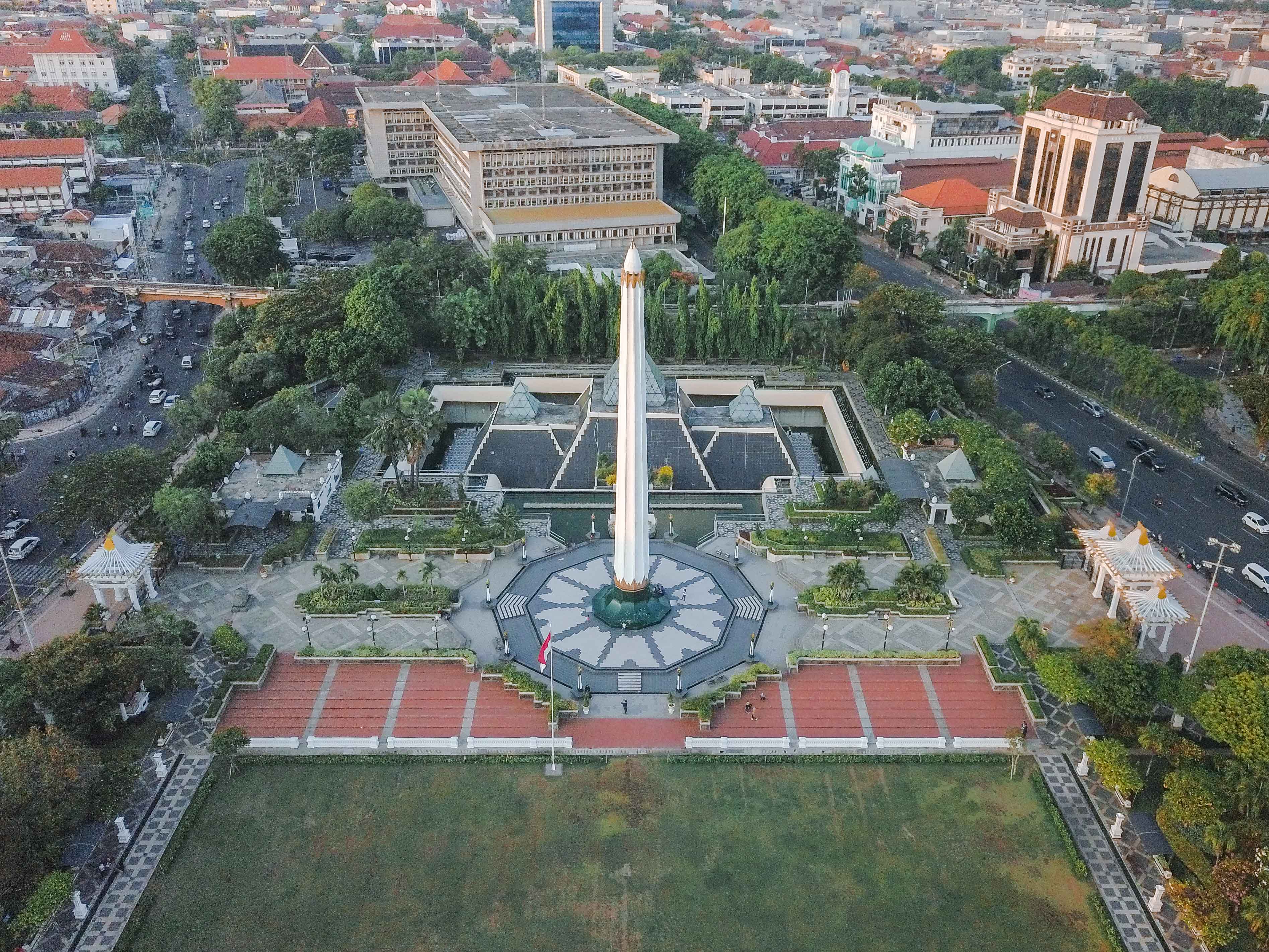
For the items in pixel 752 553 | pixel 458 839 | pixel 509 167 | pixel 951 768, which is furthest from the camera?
pixel 509 167

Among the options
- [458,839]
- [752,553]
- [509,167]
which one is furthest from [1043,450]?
[509,167]

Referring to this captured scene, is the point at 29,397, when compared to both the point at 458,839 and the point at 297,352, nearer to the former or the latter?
the point at 297,352

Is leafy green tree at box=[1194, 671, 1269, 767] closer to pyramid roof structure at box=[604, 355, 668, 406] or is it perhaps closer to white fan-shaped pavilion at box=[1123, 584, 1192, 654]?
white fan-shaped pavilion at box=[1123, 584, 1192, 654]

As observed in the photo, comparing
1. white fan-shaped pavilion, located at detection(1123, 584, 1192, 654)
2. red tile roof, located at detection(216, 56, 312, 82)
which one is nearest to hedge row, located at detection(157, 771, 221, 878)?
white fan-shaped pavilion, located at detection(1123, 584, 1192, 654)

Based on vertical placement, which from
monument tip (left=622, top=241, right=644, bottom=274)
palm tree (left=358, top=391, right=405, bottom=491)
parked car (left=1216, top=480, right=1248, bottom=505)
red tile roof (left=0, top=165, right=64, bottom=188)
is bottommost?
parked car (left=1216, top=480, right=1248, bottom=505)

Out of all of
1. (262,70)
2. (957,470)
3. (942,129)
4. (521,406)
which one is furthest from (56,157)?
(942,129)

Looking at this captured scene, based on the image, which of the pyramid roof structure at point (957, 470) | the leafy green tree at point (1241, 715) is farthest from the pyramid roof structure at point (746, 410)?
the leafy green tree at point (1241, 715)
